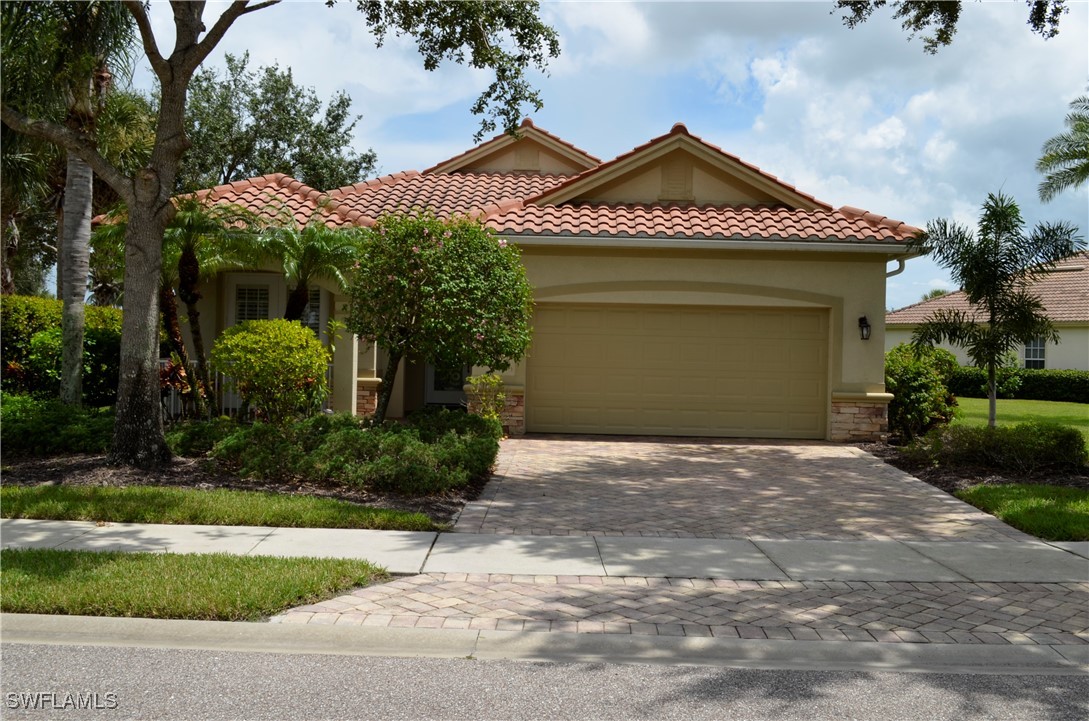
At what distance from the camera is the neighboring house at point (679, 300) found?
47.4 ft

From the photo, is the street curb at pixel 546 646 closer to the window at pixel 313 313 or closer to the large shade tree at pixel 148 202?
the large shade tree at pixel 148 202

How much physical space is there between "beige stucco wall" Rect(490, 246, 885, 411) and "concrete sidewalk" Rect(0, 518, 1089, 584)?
284 inches

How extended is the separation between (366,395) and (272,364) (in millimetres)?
4211

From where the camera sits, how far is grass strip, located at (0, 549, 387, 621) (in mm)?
5176

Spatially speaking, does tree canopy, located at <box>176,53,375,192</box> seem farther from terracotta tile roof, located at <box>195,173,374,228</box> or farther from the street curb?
the street curb

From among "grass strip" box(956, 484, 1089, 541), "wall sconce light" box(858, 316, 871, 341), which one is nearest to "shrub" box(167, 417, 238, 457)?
"grass strip" box(956, 484, 1089, 541)

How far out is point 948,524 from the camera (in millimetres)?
8336

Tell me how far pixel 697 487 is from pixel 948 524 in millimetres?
2843

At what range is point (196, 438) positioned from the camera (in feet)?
34.2

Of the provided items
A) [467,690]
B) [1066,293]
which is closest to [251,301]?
[467,690]

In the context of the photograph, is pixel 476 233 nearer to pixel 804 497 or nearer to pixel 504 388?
pixel 504 388

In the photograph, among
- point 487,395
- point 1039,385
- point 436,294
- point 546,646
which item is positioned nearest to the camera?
point 546,646

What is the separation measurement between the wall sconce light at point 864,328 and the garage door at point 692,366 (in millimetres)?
648

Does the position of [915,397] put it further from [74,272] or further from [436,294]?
[74,272]
